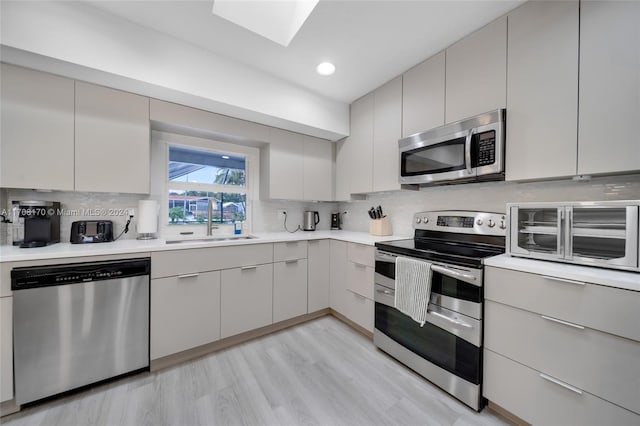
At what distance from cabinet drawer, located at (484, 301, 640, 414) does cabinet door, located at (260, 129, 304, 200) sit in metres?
2.05

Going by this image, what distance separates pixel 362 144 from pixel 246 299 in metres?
2.00

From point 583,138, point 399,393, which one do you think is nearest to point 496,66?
point 583,138

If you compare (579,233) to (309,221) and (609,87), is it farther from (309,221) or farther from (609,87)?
(309,221)

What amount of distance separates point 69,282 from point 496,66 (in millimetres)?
3070

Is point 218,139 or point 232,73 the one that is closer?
point 232,73

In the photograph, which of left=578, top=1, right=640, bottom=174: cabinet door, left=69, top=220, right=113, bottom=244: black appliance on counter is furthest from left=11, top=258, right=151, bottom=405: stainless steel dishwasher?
left=578, top=1, right=640, bottom=174: cabinet door

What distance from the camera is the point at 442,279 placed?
1533 millimetres

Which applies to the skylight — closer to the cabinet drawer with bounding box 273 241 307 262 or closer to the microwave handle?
the microwave handle

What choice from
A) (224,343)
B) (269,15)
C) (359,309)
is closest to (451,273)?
(359,309)

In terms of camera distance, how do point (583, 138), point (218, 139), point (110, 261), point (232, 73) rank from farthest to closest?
point (218, 139), point (232, 73), point (110, 261), point (583, 138)

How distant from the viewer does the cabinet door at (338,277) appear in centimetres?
239

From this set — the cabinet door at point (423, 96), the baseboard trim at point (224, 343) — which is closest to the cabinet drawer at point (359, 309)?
the baseboard trim at point (224, 343)

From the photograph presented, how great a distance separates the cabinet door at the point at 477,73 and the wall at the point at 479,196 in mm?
607

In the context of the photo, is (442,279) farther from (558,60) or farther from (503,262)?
→ (558,60)
